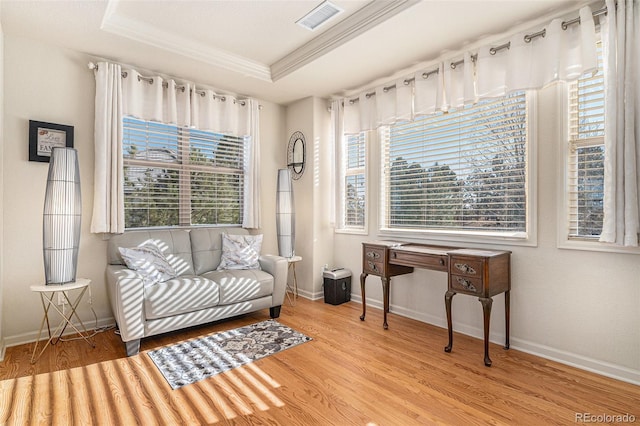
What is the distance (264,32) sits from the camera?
304 centimetres

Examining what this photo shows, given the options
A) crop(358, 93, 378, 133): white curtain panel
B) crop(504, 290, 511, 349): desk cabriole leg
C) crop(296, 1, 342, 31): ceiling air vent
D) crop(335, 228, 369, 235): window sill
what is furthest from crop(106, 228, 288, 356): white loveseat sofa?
crop(296, 1, 342, 31): ceiling air vent

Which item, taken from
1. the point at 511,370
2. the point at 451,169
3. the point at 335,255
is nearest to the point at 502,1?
the point at 451,169

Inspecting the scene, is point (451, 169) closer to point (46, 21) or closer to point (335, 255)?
point (335, 255)

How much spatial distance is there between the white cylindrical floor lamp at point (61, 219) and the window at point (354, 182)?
9.23 ft

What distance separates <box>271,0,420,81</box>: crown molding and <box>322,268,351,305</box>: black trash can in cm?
231

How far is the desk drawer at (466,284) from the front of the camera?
8.33 ft

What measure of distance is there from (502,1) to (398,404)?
2714 mm

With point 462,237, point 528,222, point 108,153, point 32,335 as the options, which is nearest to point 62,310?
point 32,335

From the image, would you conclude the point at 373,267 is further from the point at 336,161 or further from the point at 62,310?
the point at 62,310

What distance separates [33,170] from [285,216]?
2361 mm

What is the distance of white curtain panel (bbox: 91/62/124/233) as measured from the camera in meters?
3.14

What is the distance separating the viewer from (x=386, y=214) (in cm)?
393

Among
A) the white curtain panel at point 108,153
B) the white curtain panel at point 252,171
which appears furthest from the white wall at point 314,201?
the white curtain panel at point 108,153

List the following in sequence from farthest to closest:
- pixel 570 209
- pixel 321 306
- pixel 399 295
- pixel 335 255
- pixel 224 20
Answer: pixel 335 255 < pixel 321 306 < pixel 399 295 < pixel 224 20 < pixel 570 209
